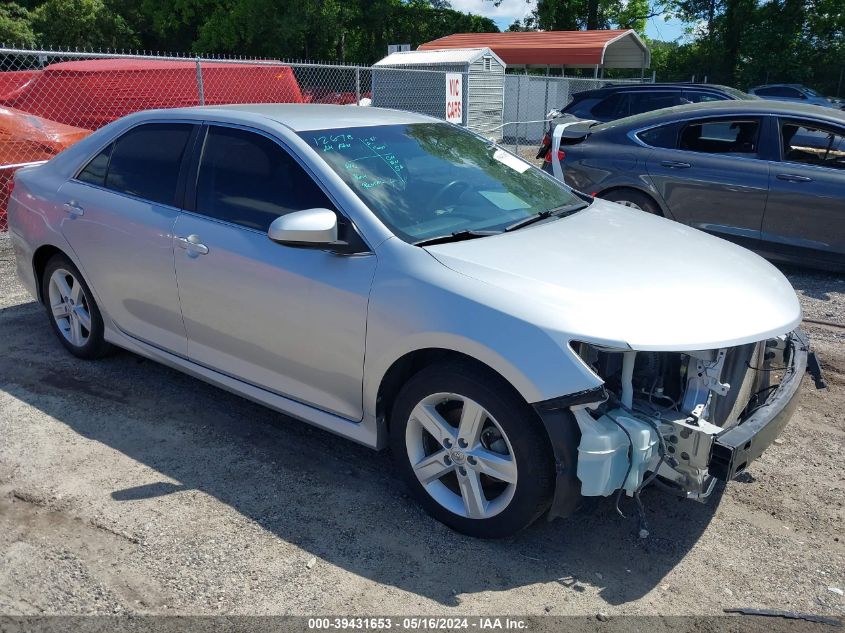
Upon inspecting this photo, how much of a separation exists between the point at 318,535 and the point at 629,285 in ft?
5.46

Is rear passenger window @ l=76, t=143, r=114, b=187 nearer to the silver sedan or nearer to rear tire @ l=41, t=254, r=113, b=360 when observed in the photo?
the silver sedan

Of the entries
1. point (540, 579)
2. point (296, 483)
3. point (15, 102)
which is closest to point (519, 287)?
point (540, 579)

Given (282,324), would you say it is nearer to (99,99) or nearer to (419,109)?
(99,99)

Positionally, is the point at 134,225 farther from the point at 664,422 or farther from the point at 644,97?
the point at 644,97

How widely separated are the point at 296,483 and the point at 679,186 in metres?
5.19

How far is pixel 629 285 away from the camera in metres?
3.06

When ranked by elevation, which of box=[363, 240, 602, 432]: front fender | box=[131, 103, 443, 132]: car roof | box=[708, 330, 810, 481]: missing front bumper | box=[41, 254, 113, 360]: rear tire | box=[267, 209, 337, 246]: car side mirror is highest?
box=[131, 103, 443, 132]: car roof

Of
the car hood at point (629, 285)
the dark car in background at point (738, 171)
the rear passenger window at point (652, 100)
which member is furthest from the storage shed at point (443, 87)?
the car hood at point (629, 285)

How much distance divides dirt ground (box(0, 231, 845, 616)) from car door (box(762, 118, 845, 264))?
2.86 meters

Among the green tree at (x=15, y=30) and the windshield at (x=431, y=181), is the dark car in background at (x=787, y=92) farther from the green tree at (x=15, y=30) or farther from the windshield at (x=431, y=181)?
the green tree at (x=15, y=30)

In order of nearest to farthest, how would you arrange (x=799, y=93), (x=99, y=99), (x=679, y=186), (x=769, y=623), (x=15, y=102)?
(x=769, y=623) < (x=679, y=186) < (x=15, y=102) < (x=99, y=99) < (x=799, y=93)

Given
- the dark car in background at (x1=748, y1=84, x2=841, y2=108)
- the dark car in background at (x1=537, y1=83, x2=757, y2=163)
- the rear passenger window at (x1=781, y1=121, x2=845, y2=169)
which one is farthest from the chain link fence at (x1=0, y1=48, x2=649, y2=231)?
the dark car in background at (x1=748, y1=84, x2=841, y2=108)

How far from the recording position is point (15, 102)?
11.1 meters

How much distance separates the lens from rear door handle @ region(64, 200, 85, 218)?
454cm
